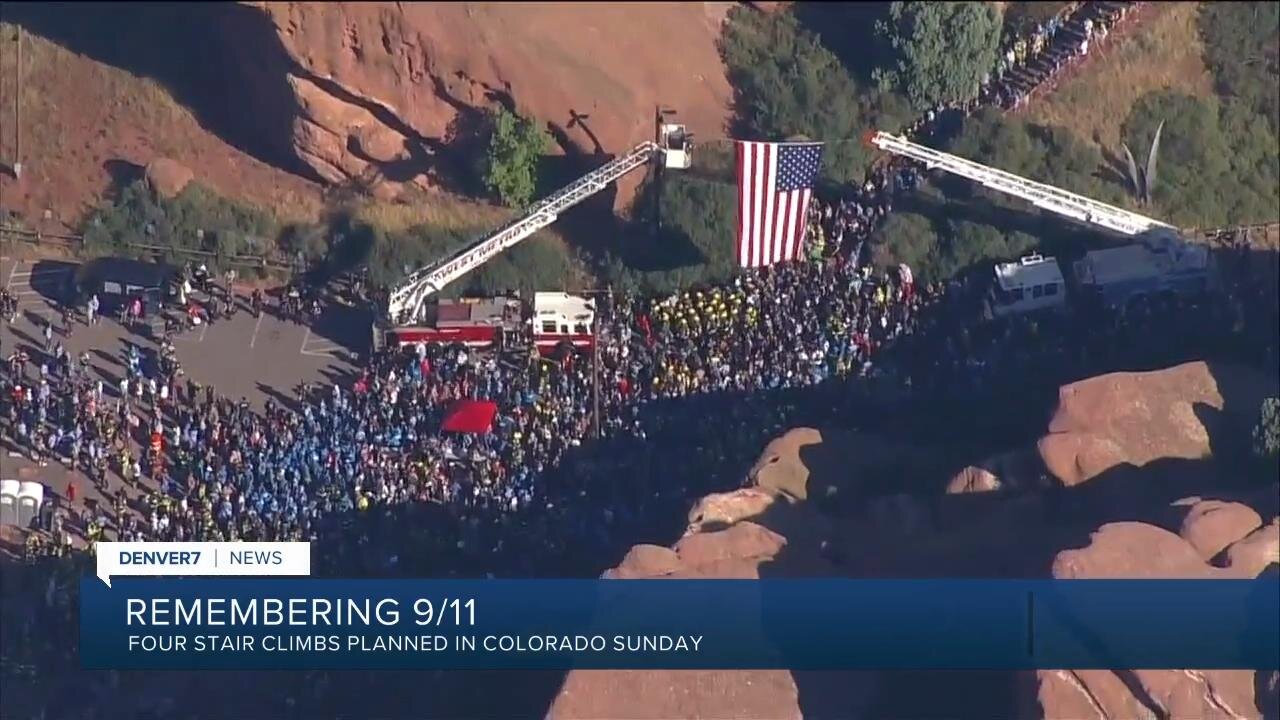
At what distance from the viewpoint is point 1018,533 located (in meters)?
49.1

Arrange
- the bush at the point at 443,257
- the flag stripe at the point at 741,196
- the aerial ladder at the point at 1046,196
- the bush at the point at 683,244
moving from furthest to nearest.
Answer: the bush at the point at 443,257 → the bush at the point at 683,244 → the aerial ladder at the point at 1046,196 → the flag stripe at the point at 741,196

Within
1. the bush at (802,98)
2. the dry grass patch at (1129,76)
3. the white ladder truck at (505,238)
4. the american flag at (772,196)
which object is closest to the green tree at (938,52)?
the bush at (802,98)

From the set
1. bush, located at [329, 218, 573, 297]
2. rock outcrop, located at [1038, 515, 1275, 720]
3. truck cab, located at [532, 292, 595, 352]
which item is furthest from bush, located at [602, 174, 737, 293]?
rock outcrop, located at [1038, 515, 1275, 720]

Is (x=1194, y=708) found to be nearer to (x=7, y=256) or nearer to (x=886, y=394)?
(x=886, y=394)

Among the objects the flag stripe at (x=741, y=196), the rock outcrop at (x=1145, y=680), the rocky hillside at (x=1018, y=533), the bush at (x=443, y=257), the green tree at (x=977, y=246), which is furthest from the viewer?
the bush at (x=443, y=257)

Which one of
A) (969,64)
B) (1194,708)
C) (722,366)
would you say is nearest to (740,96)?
(969,64)

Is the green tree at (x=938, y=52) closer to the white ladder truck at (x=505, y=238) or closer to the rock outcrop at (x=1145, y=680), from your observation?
the white ladder truck at (x=505, y=238)

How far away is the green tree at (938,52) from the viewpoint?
201 ft

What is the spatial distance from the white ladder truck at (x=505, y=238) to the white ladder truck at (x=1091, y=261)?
4.47m

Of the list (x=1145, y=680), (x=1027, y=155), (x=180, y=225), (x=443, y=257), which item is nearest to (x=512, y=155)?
(x=443, y=257)

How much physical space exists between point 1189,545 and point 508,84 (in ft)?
66.8

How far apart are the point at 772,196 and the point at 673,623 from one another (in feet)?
38.9

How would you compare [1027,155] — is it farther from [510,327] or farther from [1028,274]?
[510,327]

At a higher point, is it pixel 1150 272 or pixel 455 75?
pixel 455 75
